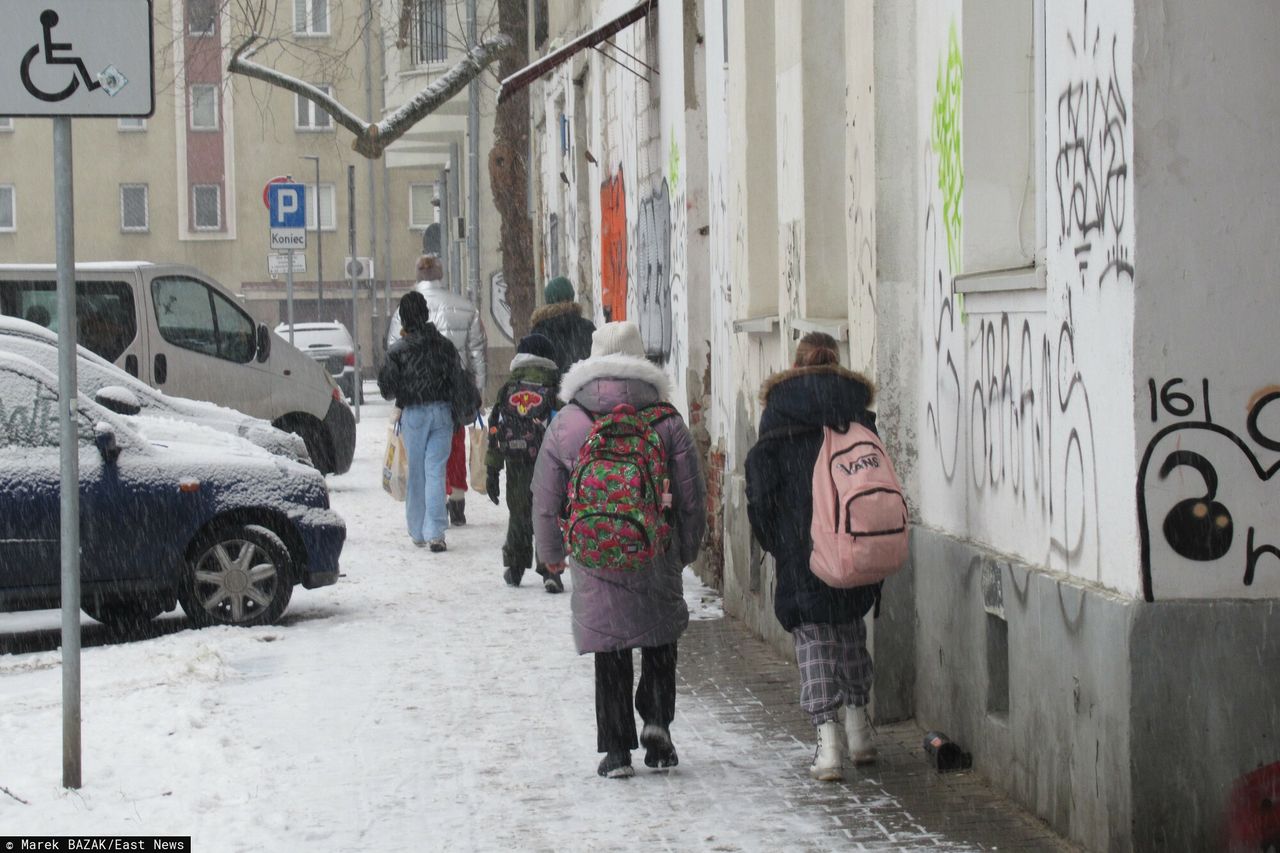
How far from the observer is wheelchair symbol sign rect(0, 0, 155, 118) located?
6.64 meters

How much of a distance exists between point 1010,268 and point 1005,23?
0.93 m

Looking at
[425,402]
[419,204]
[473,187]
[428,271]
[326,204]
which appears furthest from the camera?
[419,204]

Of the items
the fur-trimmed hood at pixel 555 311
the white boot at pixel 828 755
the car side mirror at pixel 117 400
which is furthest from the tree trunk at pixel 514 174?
the white boot at pixel 828 755

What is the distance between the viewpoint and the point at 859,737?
7.31 m

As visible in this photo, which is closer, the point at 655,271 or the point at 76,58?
the point at 76,58

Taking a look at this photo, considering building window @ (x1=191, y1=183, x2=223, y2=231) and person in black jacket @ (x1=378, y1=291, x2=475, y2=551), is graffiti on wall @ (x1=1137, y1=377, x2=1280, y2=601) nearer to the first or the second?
person in black jacket @ (x1=378, y1=291, x2=475, y2=551)

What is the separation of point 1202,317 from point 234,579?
671cm

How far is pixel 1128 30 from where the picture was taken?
555 centimetres

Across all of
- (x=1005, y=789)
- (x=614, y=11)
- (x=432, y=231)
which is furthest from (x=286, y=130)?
(x=1005, y=789)

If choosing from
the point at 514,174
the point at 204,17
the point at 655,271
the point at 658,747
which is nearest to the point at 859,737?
the point at 658,747

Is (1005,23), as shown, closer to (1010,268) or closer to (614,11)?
(1010,268)

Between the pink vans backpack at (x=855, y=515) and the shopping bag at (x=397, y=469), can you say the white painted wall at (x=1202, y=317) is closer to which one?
the pink vans backpack at (x=855, y=515)

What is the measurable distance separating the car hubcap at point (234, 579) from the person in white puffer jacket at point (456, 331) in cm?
503

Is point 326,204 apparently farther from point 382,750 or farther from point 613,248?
point 382,750
